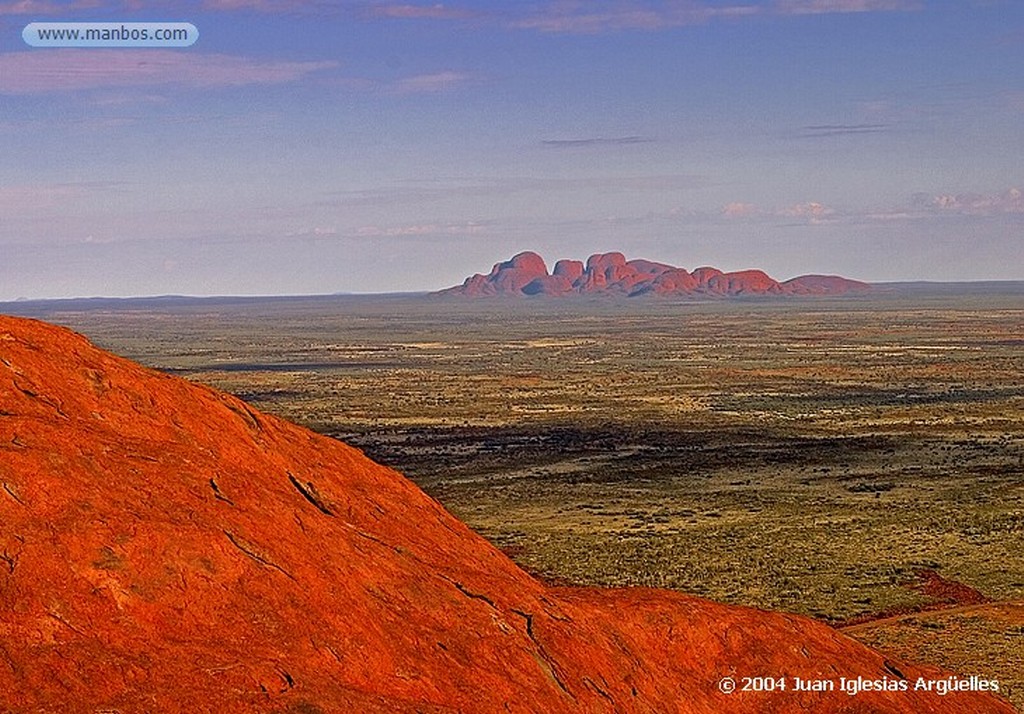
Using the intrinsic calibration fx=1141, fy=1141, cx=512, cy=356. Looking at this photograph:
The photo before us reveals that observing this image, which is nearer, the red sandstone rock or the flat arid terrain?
the red sandstone rock

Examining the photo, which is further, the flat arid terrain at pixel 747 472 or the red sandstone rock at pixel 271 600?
the flat arid terrain at pixel 747 472

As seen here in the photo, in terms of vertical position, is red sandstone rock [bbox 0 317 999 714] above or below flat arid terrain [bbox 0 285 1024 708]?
above

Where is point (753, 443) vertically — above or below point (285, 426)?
below

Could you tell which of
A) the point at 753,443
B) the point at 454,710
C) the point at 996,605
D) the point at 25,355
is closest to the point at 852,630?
the point at 996,605

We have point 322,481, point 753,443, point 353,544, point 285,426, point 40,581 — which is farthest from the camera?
point 753,443

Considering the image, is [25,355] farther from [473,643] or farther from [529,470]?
[529,470]

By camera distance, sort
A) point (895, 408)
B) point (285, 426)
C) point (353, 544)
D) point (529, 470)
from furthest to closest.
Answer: point (895, 408)
point (529, 470)
point (285, 426)
point (353, 544)
